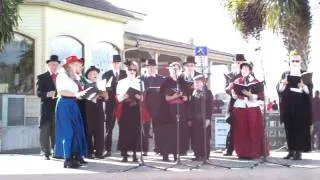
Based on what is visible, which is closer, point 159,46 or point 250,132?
point 250,132

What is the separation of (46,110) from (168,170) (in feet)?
12.0

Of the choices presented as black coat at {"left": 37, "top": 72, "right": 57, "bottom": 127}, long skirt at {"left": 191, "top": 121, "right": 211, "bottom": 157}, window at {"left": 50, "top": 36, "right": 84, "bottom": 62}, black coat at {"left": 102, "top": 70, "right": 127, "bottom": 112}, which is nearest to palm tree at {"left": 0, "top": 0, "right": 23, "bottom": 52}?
black coat at {"left": 37, "top": 72, "right": 57, "bottom": 127}

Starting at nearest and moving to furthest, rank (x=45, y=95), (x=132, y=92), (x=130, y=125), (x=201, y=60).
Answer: (x=132, y=92) < (x=130, y=125) < (x=45, y=95) < (x=201, y=60)

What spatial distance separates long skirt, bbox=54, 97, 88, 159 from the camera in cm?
1067

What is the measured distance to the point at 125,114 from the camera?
1185cm

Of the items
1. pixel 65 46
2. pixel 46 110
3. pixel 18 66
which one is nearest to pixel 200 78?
pixel 46 110

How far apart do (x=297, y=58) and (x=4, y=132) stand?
8.77 meters

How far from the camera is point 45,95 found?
41.5 feet

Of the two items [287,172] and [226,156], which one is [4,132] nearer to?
[226,156]

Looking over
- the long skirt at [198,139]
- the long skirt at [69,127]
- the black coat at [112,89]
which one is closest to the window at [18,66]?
Result: the black coat at [112,89]

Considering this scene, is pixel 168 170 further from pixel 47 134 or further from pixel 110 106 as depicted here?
pixel 47 134

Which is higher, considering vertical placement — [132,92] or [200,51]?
[200,51]

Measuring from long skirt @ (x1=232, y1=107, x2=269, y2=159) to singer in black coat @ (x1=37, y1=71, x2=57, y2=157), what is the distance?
3.85m

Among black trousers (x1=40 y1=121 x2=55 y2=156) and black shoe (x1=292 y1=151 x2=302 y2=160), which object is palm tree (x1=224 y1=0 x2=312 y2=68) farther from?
black trousers (x1=40 y1=121 x2=55 y2=156)
